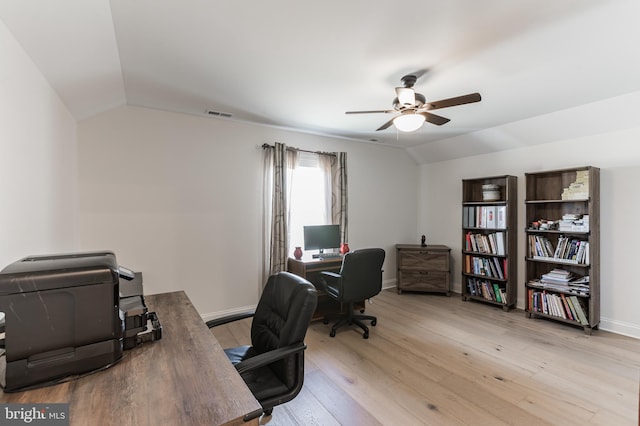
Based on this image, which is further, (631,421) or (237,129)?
(237,129)

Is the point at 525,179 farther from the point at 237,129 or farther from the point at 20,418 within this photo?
the point at 20,418

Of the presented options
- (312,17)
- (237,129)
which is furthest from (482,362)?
(237,129)

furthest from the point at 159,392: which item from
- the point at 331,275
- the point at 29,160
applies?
the point at 331,275

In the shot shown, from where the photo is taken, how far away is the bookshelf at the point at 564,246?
Result: 10.1 ft

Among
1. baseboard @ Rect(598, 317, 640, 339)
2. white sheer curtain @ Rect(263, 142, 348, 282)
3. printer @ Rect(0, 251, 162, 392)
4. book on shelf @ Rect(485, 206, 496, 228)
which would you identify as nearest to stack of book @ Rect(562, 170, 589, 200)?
book on shelf @ Rect(485, 206, 496, 228)

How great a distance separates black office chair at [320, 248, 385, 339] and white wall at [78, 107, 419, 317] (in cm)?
116

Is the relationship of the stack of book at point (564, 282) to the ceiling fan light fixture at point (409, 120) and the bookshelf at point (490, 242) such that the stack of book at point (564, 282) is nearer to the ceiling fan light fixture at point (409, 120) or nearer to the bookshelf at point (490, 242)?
the bookshelf at point (490, 242)

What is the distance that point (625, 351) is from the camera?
2.68m

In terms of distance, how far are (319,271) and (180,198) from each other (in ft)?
6.03

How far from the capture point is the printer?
0.92m

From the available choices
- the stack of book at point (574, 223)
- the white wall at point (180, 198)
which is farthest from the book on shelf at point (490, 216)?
the white wall at point (180, 198)

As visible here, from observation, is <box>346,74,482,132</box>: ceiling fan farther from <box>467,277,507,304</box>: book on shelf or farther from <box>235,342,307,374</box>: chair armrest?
<box>467,277,507,304</box>: book on shelf

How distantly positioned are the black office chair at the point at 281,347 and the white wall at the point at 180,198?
5.68 feet

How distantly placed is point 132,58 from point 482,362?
12.2 feet
